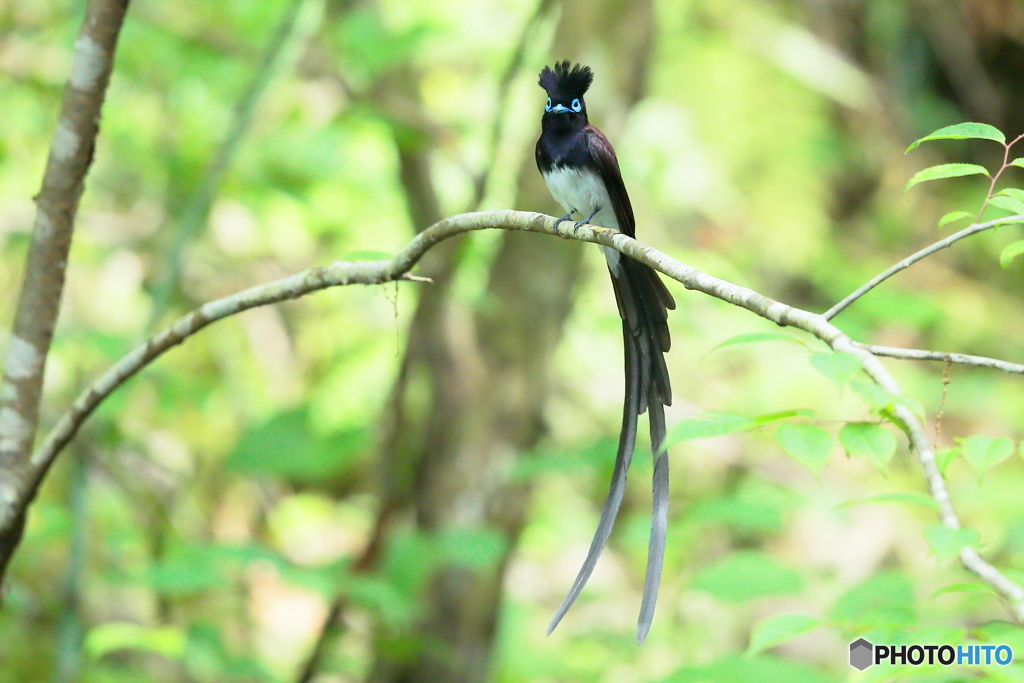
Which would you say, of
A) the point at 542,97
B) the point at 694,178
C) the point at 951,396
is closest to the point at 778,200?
the point at 694,178

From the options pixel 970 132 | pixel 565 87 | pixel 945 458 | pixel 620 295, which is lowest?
pixel 945 458

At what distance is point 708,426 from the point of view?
101 cm

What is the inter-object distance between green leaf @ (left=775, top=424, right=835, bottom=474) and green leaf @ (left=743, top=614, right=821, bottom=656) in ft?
1.04

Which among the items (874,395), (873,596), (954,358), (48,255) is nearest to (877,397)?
(874,395)

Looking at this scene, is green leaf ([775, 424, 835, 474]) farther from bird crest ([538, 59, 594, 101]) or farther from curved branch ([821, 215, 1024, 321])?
bird crest ([538, 59, 594, 101])

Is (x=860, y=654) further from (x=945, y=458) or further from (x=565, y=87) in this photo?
(x=565, y=87)

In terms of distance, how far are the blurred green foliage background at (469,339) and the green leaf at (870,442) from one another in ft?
1.21

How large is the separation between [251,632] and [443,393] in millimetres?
1378

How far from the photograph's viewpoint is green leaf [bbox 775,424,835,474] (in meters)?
0.96

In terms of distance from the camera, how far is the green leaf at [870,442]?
3.09 ft

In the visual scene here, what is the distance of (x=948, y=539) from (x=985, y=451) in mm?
116

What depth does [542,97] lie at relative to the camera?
3.69 metres

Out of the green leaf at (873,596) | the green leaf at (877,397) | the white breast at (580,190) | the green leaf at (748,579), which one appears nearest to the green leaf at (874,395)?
the green leaf at (877,397)

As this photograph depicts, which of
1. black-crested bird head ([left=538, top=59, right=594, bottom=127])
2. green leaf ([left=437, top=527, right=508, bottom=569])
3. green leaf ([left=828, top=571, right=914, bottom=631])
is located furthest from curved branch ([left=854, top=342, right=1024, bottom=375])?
green leaf ([left=437, top=527, right=508, bottom=569])
